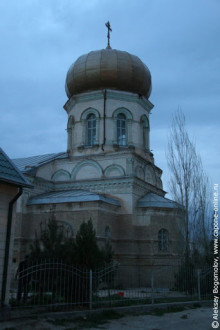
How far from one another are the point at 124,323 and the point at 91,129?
37.0ft

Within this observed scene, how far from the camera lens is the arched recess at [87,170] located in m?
15.7

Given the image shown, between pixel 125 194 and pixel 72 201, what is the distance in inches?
90.7

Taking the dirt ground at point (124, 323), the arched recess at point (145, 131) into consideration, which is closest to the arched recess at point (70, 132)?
the arched recess at point (145, 131)

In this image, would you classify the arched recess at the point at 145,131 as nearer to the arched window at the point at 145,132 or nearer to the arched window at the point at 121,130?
the arched window at the point at 145,132

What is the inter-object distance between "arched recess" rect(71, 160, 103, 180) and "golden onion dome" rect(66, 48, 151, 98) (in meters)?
3.62

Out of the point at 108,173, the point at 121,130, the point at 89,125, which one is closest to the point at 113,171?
the point at 108,173

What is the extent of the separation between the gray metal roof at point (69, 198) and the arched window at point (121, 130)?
316 centimetres

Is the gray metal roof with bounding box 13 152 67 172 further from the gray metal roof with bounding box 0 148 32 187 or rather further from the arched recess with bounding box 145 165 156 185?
the gray metal roof with bounding box 0 148 32 187

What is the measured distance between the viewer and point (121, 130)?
16516mm


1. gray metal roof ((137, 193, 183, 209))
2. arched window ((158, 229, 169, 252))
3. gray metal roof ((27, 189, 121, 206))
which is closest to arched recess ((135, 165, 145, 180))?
gray metal roof ((137, 193, 183, 209))

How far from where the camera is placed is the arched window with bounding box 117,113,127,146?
54.0 feet

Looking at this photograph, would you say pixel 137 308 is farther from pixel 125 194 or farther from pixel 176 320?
pixel 125 194

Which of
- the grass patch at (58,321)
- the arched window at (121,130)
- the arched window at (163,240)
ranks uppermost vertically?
the arched window at (121,130)

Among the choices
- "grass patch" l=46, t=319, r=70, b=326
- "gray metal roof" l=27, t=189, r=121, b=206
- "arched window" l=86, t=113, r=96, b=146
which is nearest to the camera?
"grass patch" l=46, t=319, r=70, b=326
